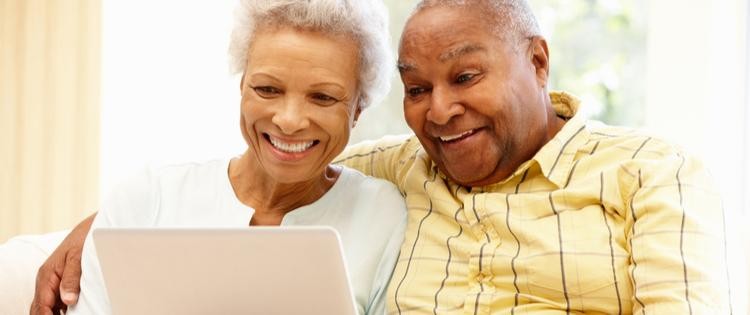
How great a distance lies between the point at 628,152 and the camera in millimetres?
1744

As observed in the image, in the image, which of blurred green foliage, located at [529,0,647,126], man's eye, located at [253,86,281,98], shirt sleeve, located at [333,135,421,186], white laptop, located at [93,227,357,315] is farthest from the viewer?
blurred green foliage, located at [529,0,647,126]

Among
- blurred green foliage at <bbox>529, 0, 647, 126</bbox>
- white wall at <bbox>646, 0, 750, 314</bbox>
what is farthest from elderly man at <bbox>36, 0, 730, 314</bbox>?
blurred green foliage at <bbox>529, 0, 647, 126</bbox>

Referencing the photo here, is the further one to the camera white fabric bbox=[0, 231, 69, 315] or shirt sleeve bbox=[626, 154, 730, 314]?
white fabric bbox=[0, 231, 69, 315]

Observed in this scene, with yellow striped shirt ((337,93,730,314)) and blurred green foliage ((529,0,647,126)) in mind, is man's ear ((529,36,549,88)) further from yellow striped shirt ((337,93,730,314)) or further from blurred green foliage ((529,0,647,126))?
blurred green foliage ((529,0,647,126))

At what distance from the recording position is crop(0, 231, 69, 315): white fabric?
Answer: 2037 millimetres

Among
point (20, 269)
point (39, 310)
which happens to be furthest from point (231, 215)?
point (20, 269)

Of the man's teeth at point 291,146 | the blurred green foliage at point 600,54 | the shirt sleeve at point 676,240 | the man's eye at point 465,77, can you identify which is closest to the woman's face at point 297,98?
the man's teeth at point 291,146

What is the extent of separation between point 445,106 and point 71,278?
817 millimetres

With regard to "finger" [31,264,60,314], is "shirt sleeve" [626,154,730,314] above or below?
above

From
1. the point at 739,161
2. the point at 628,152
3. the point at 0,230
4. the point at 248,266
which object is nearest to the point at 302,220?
the point at 248,266

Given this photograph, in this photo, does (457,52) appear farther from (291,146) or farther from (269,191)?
(269,191)

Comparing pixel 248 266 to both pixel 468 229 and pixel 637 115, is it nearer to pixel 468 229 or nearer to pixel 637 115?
pixel 468 229

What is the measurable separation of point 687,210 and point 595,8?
1.90 m

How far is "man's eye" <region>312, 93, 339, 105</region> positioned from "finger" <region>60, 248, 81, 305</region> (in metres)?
0.59
